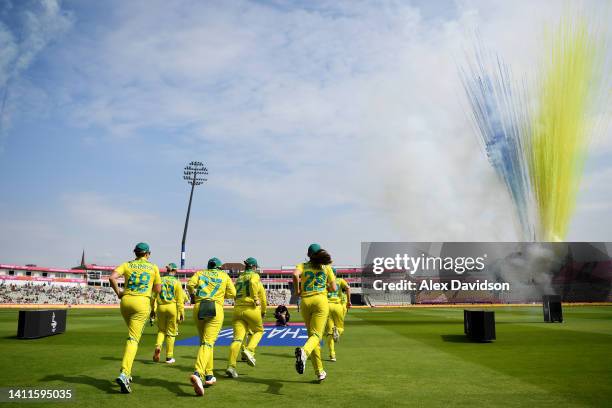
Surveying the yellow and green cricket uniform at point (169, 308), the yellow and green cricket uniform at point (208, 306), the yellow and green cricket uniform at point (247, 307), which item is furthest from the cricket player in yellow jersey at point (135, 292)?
the yellow and green cricket uniform at point (169, 308)

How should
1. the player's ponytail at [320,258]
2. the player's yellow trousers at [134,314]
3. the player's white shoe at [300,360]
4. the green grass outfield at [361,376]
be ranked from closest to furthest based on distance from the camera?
1. the green grass outfield at [361,376]
2. the player's white shoe at [300,360]
3. the player's yellow trousers at [134,314]
4. the player's ponytail at [320,258]

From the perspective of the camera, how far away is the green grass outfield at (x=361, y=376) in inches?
233

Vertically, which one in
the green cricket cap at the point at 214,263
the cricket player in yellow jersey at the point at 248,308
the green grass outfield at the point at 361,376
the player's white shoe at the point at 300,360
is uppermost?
the green cricket cap at the point at 214,263

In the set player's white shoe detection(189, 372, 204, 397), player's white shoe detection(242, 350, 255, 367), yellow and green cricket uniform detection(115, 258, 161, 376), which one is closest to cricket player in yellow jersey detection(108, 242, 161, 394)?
yellow and green cricket uniform detection(115, 258, 161, 376)

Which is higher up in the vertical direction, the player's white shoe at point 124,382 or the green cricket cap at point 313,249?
the green cricket cap at point 313,249

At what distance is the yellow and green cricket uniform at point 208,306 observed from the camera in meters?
6.59

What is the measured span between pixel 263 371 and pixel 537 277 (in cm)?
7420

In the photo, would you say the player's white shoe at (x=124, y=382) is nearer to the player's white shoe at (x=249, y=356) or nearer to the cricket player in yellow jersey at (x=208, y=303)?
the cricket player in yellow jersey at (x=208, y=303)

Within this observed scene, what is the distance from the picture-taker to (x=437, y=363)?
9.36 meters

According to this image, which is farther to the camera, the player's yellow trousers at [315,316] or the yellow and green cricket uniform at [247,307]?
the yellow and green cricket uniform at [247,307]

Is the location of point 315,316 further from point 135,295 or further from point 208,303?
point 135,295

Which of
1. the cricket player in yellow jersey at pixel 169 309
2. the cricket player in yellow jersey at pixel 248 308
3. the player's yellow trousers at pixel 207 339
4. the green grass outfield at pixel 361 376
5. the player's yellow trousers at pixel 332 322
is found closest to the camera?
the green grass outfield at pixel 361 376

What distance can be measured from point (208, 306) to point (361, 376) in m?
3.16

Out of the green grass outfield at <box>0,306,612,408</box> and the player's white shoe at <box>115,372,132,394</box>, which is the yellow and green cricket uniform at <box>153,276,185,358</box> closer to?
the green grass outfield at <box>0,306,612,408</box>
